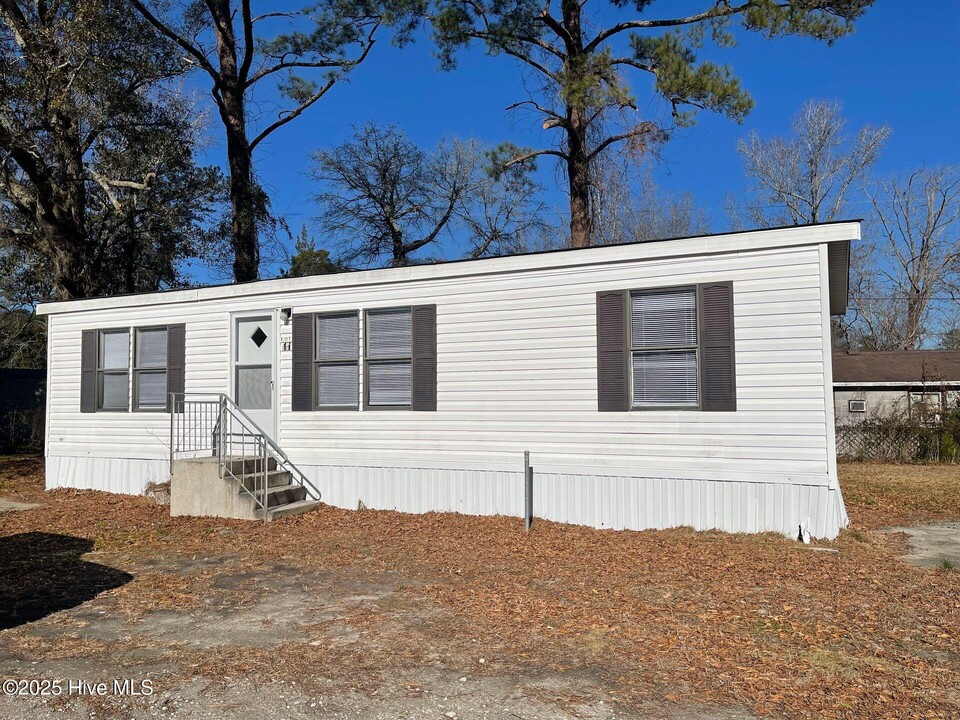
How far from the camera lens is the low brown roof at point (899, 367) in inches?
707

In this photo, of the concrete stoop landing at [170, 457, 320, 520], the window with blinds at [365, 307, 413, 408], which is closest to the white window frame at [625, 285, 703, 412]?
the window with blinds at [365, 307, 413, 408]

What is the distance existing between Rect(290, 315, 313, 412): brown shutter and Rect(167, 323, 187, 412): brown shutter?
72.9 inches

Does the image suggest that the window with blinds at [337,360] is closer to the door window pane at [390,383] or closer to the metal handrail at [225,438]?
the door window pane at [390,383]

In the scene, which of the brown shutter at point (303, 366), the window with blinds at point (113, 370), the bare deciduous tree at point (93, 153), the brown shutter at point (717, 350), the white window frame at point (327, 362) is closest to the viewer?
the brown shutter at point (717, 350)

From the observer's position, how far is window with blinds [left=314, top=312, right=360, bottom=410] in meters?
9.05

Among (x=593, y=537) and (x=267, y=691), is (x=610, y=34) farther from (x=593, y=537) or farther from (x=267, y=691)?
(x=267, y=691)

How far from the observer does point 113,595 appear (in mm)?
5520

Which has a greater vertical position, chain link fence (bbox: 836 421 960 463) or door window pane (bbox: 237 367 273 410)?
door window pane (bbox: 237 367 273 410)

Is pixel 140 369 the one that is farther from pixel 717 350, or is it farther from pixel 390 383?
pixel 717 350

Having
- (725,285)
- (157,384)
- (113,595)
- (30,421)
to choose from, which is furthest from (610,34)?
(30,421)

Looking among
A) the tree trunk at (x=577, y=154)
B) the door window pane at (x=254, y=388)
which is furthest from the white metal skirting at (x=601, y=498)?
the tree trunk at (x=577, y=154)

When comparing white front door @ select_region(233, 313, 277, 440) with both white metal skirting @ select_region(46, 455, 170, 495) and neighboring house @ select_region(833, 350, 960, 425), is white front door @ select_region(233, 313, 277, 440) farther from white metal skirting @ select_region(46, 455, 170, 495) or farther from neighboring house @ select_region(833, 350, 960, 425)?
neighboring house @ select_region(833, 350, 960, 425)

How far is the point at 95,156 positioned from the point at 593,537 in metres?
15.8

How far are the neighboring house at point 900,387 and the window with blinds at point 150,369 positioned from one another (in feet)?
51.1
